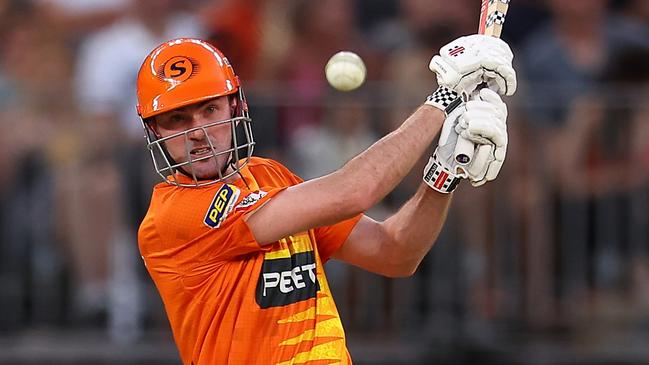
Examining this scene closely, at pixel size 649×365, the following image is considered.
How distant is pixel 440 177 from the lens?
5.95 metres

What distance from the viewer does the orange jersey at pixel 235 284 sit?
565 centimetres

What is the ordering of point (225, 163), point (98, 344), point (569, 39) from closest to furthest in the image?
point (225, 163)
point (98, 344)
point (569, 39)

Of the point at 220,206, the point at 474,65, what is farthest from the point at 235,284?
the point at 474,65

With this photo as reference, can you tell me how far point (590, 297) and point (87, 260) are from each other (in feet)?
13.1

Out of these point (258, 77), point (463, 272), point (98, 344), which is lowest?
point (98, 344)

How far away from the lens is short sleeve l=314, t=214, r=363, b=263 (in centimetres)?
618

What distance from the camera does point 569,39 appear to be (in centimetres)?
1085

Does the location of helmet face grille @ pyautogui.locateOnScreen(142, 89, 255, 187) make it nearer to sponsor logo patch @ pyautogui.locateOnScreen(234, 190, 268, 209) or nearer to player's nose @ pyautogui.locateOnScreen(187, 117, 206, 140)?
player's nose @ pyautogui.locateOnScreen(187, 117, 206, 140)

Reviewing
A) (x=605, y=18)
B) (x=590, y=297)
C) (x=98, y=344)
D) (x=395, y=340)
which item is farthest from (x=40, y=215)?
(x=605, y=18)

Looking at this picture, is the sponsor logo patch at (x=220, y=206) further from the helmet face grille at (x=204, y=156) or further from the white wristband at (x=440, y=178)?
the white wristband at (x=440, y=178)

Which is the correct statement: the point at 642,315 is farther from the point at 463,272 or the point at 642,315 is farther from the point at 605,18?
the point at 605,18

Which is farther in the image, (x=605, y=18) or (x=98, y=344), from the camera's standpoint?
(x=605, y=18)

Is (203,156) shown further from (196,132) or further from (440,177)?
(440,177)

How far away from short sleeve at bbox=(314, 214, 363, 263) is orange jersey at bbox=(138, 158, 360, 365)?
0.29 metres
